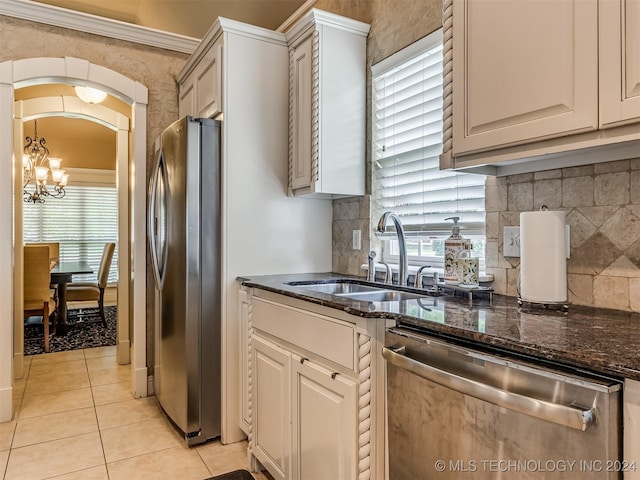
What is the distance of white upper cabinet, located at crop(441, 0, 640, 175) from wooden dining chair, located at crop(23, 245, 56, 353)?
404 cm

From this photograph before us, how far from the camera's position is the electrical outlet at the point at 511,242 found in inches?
65.0

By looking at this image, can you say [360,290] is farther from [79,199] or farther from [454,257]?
[79,199]

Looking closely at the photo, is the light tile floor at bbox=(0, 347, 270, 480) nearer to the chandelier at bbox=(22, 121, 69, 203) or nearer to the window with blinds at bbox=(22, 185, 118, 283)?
the chandelier at bbox=(22, 121, 69, 203)

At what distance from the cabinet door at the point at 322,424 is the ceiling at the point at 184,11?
2631mm

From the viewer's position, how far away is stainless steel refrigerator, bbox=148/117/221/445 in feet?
7.61

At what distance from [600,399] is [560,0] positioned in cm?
103

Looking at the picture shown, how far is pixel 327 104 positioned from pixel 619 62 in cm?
150

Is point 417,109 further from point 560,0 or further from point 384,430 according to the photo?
point 384,430

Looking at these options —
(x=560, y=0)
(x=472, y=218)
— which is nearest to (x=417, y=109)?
(x=472, y=218)

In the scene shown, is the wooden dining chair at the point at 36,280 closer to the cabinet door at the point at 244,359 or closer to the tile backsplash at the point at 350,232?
the cabinet door at the point at 244,359

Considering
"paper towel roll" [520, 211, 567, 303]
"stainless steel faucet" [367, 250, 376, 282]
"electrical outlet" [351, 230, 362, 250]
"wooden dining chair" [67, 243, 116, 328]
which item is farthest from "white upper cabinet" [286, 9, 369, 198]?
"wooden dining chair" [67, 243, 116, 328]

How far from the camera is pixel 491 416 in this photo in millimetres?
993

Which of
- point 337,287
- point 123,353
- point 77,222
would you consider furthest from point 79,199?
point 337,287

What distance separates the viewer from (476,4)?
1.42 meters
